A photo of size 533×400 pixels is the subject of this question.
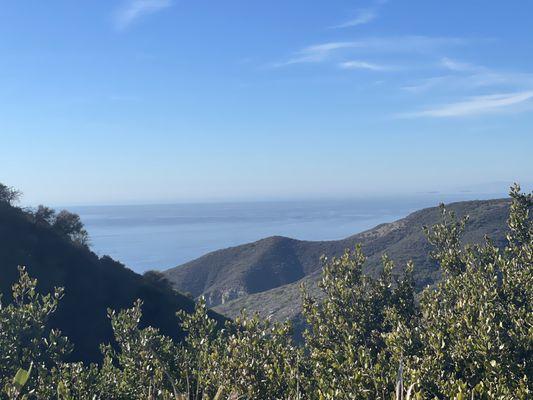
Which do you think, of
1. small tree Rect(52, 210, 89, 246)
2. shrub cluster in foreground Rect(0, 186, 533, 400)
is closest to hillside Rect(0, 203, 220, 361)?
small tree Rect(52, 210, 89, 246)

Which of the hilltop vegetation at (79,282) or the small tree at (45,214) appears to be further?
the small tree at (45,214)

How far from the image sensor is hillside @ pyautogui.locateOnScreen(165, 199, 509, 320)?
115069 millimetres

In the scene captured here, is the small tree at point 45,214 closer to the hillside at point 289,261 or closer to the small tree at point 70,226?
the small tree at point 70,226

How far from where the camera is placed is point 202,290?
161m

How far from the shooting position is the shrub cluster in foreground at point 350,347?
14.5 m

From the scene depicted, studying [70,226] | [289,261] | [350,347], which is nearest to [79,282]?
[70,226]

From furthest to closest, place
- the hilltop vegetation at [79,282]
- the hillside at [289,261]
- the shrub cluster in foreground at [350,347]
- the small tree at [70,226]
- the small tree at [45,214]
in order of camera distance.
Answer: the hillside at [289,261], the small tree at [70,226], the small tree at [45,214], the hilltop vegetation at [79,282], the shrub cluster in foreground at [350,347]

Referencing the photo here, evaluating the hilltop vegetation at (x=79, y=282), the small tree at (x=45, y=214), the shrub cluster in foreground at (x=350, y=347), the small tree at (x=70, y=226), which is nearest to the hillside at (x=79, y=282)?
the hilltop vegetation at (x=79, y=282)

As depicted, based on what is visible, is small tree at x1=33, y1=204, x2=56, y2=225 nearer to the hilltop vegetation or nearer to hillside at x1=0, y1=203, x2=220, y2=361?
the hilltop vegetation

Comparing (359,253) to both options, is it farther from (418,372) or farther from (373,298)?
(418,372)

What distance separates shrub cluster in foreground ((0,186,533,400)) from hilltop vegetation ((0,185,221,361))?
33578 mm

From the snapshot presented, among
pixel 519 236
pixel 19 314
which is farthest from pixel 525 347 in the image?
pixel 19 314

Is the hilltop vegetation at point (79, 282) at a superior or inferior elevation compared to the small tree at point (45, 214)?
inferior

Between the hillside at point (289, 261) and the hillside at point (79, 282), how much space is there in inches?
1417
